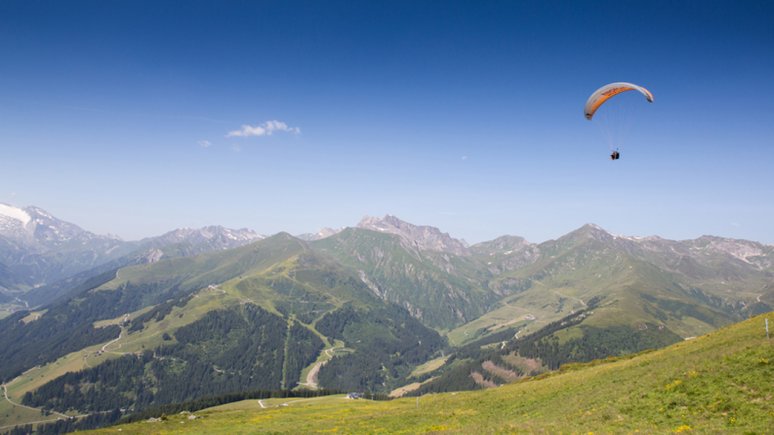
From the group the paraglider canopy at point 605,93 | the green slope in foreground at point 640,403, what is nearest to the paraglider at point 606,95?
the paraglider canopy at point 605,93

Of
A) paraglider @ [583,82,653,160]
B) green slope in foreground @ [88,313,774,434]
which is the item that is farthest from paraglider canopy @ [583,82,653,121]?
green slope in foreground @ [88,313,774,434]

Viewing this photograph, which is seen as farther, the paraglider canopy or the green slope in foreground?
the paraglider canopy

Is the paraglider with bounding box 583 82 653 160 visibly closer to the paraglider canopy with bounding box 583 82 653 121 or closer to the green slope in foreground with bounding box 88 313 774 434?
the paraglider canopy with bounding box 583 82 653 121

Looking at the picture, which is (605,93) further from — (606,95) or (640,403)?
(640,403)

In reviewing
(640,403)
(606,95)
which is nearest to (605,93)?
(606,95)

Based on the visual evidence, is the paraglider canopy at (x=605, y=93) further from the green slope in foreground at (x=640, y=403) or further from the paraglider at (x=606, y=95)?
the green slope in foreground at (x=640, y=403)

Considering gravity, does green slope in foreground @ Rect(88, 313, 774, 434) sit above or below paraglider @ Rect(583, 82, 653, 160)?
below

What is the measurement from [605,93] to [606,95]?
859 millimetres

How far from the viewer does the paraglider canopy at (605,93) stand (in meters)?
44.2

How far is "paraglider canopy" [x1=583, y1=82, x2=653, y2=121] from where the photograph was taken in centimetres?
4417

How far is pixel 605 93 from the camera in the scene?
49.2 meters

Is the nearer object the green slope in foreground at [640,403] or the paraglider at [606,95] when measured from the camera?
the green slope in foreground at [640,403]

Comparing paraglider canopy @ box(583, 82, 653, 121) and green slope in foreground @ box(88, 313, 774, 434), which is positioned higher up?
paraglider canopy @ box(583, 82, 653, 121)

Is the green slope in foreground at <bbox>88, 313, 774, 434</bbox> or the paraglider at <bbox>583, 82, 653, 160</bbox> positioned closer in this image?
the green slope in foreground at <bbox>88, 313, 774, 434</bbox>
